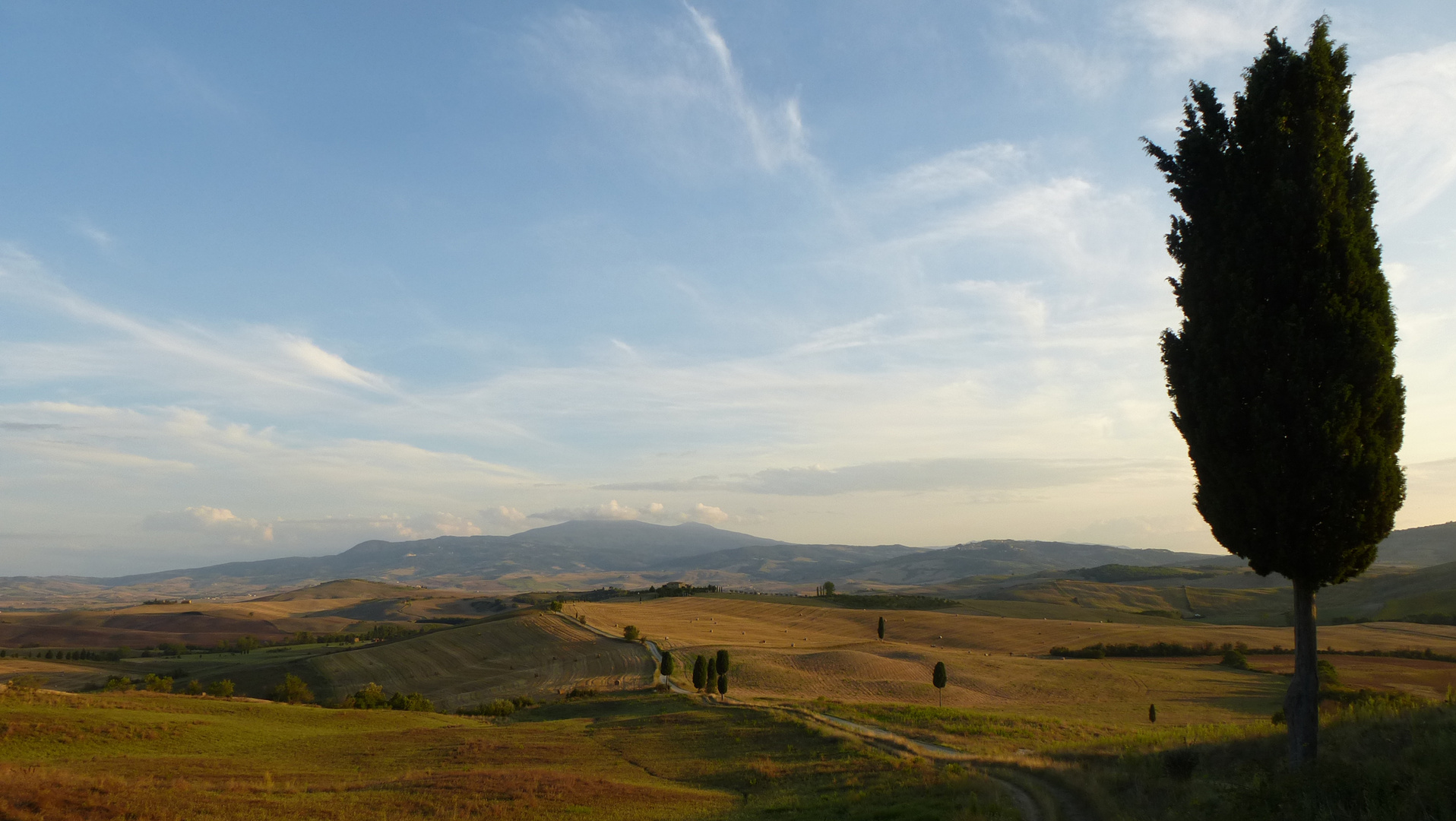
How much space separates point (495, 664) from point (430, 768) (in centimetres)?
5504

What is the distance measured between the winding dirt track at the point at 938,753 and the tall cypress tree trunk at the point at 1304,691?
4.35 m

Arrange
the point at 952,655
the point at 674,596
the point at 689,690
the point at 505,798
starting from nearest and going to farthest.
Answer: the point at 505,798, the point at 689,690, the point at 952,655, the point at 674,596

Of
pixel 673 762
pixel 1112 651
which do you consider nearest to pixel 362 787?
pixel 673 762

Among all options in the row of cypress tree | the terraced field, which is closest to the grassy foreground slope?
the row of cypress tree

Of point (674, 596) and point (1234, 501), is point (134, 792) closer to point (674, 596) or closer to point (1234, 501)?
point (1234, 501)

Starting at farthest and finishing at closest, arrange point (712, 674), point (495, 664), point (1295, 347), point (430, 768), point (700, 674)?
point (495, 664)
point (712, 674)
point (700, 674)
point (430, 768)
point (1295, 347)

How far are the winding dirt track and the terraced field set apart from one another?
13534 mm

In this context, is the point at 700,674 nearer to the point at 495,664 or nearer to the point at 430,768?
the point at 430,768

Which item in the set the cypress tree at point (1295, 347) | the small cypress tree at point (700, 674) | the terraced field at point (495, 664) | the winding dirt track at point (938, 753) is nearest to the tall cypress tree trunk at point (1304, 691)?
the cypress tree at point (1295, 347)

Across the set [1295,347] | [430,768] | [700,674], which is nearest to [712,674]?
[700,674]

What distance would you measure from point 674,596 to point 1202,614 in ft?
321

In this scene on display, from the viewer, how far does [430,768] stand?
2970 centimetres

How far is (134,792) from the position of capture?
60.5ft

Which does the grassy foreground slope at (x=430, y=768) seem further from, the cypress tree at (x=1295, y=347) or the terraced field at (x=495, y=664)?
the terraced field at (x=495, y=664)
